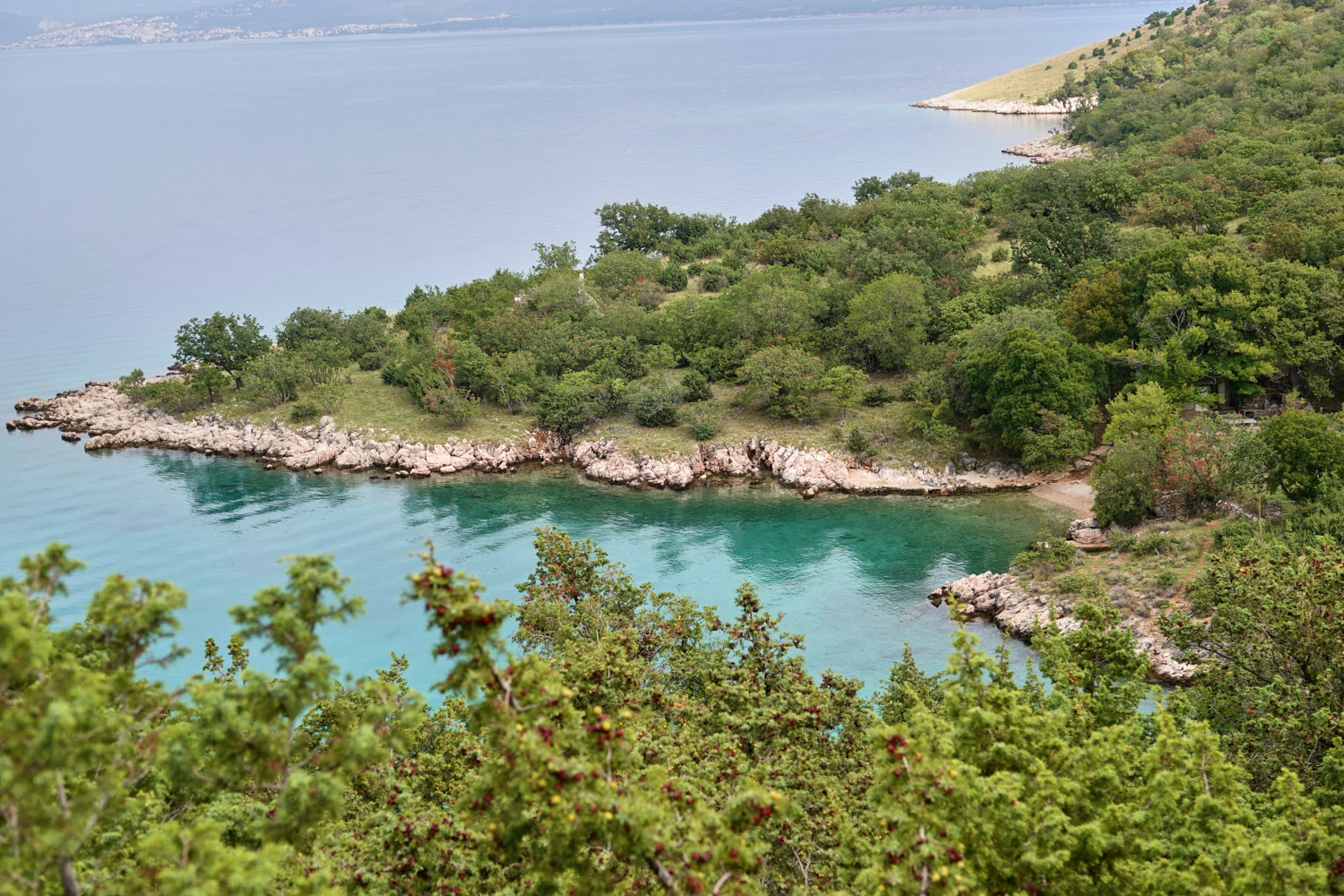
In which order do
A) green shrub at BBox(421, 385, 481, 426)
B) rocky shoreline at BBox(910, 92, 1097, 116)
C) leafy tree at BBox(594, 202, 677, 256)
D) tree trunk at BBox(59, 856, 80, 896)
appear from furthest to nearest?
rocky shoreline at BBox(910, 92, 1097, 116) < leafy tree at BBox(594, 202, 677, 256) < green shrub at BBox(421, 385, 481, 426) < tree trunk at BBox(59, 856, 80, 896)

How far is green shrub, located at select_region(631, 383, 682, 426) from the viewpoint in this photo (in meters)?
39.7

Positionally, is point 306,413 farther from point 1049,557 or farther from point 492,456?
point 1049,557

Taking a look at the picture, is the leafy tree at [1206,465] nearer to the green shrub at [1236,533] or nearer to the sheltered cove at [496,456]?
the green shrub at [1236,533]

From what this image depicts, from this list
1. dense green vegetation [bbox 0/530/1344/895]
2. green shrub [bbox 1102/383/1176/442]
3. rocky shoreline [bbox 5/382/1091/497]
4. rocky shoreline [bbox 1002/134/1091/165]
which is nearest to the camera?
dense green vegetation [bbox 0/530/1344/895]

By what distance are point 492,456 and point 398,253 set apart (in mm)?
37056

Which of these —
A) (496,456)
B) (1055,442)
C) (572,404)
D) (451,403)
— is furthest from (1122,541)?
(451,403)

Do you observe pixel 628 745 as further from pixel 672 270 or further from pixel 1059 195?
pixel 1059 195

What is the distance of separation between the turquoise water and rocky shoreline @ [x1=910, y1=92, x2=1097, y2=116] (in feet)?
287

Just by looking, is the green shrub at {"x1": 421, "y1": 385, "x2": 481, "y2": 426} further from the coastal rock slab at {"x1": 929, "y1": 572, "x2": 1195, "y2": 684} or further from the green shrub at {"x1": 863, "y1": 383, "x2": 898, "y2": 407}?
the coastal rock slab at {"x1": 929, "y1": 572, "x2": 1195, "y2": 684}

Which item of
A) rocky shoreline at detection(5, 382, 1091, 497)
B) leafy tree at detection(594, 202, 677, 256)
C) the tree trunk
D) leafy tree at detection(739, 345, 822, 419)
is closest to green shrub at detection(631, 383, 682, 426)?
rocky shoreline at detection(5, 382, 1091, 497)

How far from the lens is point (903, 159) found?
9144 cm

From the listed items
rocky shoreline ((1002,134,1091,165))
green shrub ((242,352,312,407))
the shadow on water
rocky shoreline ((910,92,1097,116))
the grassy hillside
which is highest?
the grassy hillside

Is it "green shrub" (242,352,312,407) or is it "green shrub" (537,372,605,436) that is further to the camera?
"green shrub" (242,352,312,407)

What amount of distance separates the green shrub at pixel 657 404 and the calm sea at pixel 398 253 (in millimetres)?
4035
